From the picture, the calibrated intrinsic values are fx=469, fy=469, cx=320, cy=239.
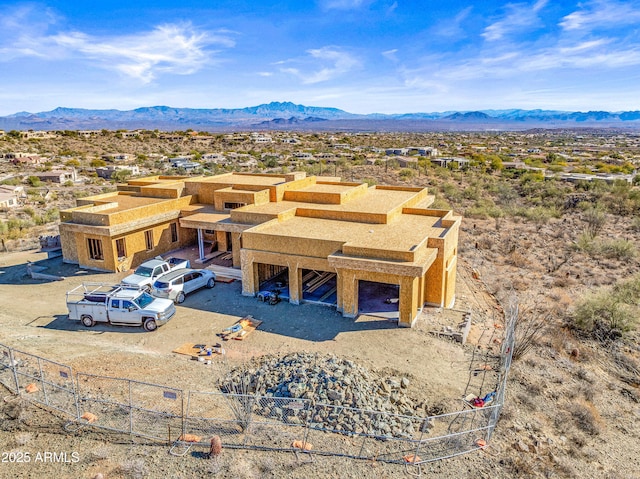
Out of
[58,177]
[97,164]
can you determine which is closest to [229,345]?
[58,177]

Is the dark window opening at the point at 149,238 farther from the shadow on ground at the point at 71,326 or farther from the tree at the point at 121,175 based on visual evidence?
the tree at the point at 121,175

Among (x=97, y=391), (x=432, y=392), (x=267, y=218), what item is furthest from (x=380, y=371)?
(x=267, y=218)

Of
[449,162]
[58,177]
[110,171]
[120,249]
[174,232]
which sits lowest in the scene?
[120,249]

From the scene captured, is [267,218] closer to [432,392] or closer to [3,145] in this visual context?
[432,392]

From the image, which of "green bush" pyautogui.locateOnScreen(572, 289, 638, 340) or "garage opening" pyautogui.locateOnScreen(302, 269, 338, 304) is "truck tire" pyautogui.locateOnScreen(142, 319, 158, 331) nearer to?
"garage opening" pyautogui.locateOnScreen(302, 269, 338, 304)

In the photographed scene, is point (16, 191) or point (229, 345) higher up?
point (16, 191)

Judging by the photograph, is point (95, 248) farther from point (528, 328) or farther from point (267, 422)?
point (528, 328)
